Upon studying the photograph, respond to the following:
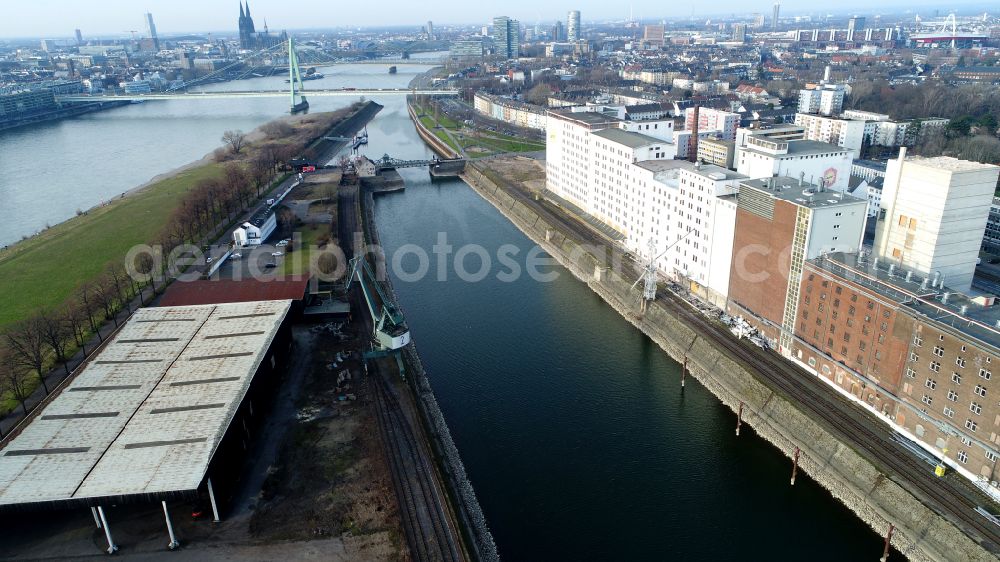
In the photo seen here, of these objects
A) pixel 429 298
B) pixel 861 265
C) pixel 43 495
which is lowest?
pixel 429 298

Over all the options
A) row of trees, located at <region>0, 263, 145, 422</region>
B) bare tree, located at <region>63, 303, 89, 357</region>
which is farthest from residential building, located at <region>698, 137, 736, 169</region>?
bare tree, located at <region>63, 303, 89, 357</region>

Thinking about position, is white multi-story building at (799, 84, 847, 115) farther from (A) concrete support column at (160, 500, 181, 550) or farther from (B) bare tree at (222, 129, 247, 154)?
(A) concrete support column at (160, 500, 181, 550)

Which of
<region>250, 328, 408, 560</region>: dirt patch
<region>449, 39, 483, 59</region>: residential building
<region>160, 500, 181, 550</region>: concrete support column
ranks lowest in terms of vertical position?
<region>250, 328, 408, 560</region>: dirt patch

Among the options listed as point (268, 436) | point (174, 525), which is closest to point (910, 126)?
point (268, 436)

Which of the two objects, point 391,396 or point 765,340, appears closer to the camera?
point 391,396

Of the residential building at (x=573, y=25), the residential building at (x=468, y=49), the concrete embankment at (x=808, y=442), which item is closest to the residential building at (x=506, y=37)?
the residential building at (x=468, y=49)

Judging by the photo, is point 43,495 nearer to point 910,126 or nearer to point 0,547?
point 0,547
